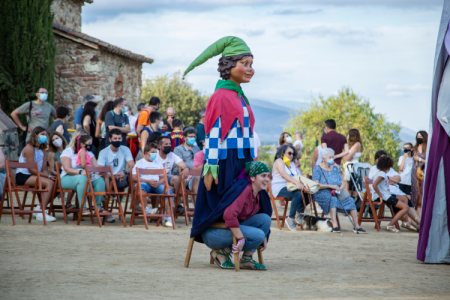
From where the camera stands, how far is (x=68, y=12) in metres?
19.1

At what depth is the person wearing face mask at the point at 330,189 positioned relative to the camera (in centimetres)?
907

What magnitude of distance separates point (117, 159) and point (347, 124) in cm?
3097

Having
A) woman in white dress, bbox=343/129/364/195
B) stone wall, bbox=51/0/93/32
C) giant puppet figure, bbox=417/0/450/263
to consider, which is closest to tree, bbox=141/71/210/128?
stone wall, bbox=51/0/93/32

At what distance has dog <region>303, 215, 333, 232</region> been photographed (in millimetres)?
8922

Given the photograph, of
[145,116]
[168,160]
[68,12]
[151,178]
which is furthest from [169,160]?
[68,12]

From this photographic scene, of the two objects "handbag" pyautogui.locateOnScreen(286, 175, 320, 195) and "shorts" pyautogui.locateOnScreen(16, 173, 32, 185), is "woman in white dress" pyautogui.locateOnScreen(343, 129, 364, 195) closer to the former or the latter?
"handbag" pyautogui.locateOnScreen(286, 175, 320, 195)

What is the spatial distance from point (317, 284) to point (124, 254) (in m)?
2.34

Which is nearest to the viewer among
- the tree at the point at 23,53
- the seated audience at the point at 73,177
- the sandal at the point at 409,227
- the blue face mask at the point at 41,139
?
the seated audience at the point at 73,177

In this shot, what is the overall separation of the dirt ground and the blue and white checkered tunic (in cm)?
105

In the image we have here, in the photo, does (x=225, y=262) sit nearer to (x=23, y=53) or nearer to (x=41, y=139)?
(x=41, y=139)

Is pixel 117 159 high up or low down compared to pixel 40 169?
up

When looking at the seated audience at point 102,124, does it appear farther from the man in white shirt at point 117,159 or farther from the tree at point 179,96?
the tree at point 179,96

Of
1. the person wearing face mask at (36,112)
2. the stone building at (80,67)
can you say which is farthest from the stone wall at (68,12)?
the person wearing face mask at (36,112)

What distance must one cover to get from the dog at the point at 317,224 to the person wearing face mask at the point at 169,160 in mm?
2204
